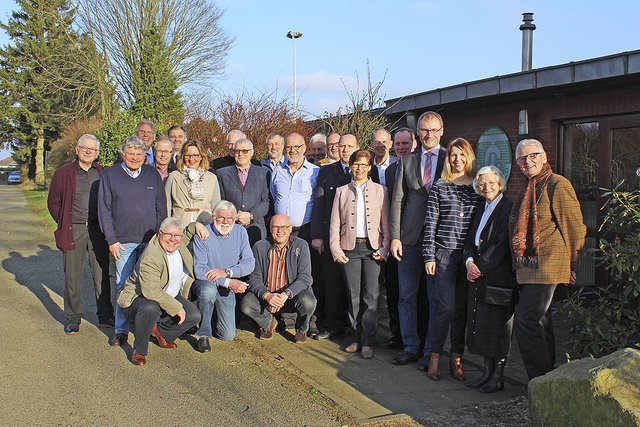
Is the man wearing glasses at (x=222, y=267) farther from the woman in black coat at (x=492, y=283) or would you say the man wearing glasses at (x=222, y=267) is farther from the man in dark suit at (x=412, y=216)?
the woman in black coat at (x=492, y=283)

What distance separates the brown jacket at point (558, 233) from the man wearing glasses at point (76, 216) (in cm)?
445

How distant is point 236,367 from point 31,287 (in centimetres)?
489

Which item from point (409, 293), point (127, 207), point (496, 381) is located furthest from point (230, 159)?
point (496, 381)

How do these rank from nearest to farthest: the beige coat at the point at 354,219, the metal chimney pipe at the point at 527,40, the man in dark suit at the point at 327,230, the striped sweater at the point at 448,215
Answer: the striped sweater at the point at 448,215 → the beige coat at the point at 354,219 → the man in dark suit at the point at 327,230 → the metal chimney pipe at the point at 527,40

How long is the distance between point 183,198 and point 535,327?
3.70 meters

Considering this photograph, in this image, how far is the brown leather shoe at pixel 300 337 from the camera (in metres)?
6.88

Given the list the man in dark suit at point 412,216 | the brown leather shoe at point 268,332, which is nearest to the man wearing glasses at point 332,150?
the man in dark suit at point 412,216

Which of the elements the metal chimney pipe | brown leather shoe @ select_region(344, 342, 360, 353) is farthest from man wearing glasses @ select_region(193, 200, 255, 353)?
the metal chimney pipe

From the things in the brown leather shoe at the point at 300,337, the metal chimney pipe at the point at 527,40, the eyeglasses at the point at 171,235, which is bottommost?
the brown leather shoe at the point at 300,337

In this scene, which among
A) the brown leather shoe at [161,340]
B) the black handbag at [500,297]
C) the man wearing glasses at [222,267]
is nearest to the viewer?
the black handbag at [500,297]

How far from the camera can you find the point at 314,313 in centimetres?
741

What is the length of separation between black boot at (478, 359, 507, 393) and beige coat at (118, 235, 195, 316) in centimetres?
275

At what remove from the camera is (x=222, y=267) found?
681cm

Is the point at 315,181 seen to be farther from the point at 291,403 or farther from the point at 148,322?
the point at 291,403
